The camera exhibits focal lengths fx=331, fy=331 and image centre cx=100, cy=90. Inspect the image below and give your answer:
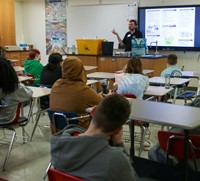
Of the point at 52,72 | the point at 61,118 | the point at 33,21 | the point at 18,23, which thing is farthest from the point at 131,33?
the point at 61,118

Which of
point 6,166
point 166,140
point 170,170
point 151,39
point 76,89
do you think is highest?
point 151,39

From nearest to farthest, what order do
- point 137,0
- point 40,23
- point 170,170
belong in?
point 170,170, point 137,0, point 40,23

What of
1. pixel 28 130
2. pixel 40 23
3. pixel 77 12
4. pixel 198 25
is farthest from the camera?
pixel 40 23

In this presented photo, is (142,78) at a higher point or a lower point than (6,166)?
higher

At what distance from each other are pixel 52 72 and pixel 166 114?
2.77 m

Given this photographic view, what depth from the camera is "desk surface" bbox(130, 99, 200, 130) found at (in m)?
1.95

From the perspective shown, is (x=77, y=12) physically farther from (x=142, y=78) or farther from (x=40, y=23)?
(x=142, y=78)

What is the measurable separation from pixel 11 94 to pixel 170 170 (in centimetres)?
185

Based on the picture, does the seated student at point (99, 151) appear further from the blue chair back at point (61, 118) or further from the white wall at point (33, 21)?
the white wall at point (33, 21)

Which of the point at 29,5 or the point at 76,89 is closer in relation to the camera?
the point at 76,89

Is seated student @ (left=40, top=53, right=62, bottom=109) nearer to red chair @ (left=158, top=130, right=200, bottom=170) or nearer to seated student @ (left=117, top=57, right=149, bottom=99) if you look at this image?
seated student @ (left=117, top=57, right=149, bottom=99)

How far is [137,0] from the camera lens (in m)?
8.41

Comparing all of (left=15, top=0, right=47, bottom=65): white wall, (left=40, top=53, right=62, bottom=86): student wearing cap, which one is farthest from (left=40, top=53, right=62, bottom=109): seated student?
(left=15, top=0, right=47, bottom=65): white wall

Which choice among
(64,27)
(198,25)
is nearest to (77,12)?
(64,27)
